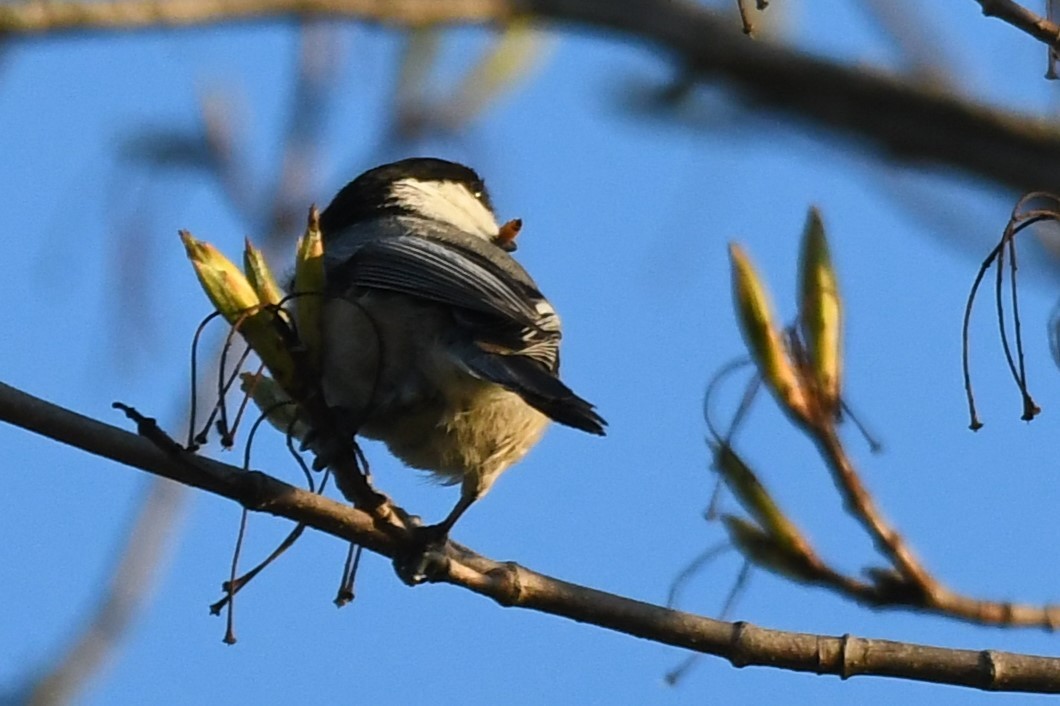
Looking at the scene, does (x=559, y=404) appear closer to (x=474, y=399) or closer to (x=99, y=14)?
(x=474, y=399)

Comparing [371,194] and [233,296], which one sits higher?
[371,194]

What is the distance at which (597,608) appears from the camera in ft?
5.54

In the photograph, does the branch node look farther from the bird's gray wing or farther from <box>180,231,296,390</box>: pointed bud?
the bird's gray wing

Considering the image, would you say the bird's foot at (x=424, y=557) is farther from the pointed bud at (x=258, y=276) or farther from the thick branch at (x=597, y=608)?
the pointed bud at (x=258, y=276)

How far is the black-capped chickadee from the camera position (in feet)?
7.65

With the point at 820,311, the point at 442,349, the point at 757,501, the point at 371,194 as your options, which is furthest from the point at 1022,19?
the point at 371,194

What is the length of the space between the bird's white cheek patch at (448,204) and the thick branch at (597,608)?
1.36 metres

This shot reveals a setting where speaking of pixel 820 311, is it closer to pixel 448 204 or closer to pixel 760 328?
pixel 760 328

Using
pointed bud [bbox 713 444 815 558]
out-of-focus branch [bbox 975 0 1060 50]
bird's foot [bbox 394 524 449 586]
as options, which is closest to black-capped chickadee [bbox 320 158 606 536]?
bird's foot [bbox 394 524 449 586]

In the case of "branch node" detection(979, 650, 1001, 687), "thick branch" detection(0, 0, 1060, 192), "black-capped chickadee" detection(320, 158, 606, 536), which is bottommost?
"branch node" detection(979, 650, 1001, 687)

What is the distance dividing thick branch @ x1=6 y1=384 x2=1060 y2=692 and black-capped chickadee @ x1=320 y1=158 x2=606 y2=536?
44 cm

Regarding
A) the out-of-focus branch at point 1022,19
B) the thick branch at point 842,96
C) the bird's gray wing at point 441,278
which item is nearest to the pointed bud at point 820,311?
the out-of-focus branch at point 1022,19

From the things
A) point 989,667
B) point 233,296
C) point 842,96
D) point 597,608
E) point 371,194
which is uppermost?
point 371,194

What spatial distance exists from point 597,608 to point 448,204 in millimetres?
1737
